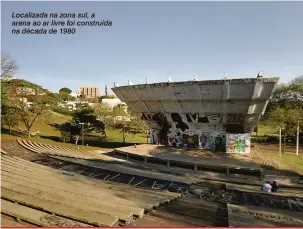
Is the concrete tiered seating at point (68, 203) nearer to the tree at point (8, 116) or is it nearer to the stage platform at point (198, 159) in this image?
the stage platform at point (198, 159)

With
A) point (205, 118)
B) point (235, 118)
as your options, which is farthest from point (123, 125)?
point (235, 118)

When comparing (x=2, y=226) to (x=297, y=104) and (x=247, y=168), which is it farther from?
(x=297, y=104)

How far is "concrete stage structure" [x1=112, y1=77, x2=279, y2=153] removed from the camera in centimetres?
3388

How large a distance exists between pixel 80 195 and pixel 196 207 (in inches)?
245

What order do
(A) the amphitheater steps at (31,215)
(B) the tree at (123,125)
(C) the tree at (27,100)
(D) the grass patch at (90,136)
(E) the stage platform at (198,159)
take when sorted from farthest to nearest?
1. (B) the tree at (123,125)
2. (D) the grass patch at (90,136)
3. (C) the tree at (27,100)
4. (E) the stage platform at (198,159)
5. (A) the amphitheater steps at (31,215)

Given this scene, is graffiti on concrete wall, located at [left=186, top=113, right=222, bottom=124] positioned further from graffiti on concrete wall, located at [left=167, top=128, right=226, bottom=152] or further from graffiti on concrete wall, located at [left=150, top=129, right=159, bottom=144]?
graffiti on concrete wall, located at [left=150, top=129, right=159, bottom=144]

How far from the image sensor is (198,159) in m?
33.7

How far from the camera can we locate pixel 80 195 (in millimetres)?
12133

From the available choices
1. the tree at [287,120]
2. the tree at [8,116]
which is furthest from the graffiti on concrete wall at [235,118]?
the tree at [8,116]

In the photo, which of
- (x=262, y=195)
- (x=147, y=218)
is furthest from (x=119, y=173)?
(x=147, y=218)

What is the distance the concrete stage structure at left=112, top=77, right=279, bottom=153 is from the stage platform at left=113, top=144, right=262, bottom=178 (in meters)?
2.67

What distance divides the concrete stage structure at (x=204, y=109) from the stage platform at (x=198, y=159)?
267cm

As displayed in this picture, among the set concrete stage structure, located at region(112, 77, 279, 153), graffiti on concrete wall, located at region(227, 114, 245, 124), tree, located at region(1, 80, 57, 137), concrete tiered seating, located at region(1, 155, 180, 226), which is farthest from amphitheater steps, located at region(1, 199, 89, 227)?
tree, located at region(1, 80, 57, 137)

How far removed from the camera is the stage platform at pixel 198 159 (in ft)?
101
